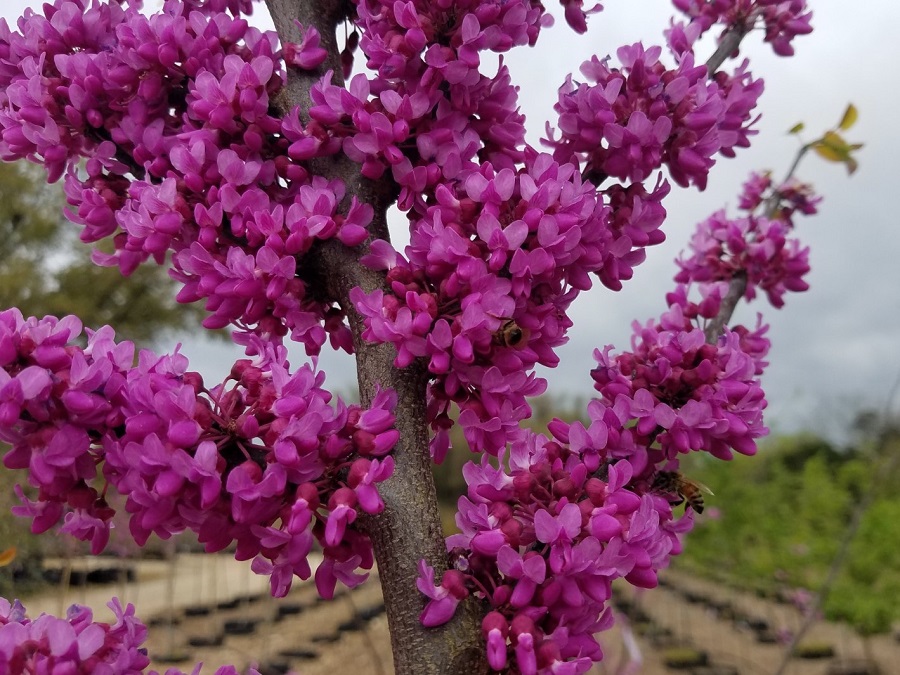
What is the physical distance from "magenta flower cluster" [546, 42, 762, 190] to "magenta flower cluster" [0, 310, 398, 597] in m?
0.37

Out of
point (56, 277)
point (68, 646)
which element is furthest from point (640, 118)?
point (56, 277)

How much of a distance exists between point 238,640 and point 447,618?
4.63m

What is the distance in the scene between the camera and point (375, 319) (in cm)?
70

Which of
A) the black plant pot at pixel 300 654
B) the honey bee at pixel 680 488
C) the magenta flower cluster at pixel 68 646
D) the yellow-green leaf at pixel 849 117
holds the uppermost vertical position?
the yellow-green leaf at pixel 849 117

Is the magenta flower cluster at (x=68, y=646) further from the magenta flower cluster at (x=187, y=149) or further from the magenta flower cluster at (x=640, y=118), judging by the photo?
the magenta flower cluster at (x=640, y=118)

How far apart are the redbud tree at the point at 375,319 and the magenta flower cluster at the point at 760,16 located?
0.23 metres

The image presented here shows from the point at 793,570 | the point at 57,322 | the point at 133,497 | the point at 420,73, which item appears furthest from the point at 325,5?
the point at 793,570

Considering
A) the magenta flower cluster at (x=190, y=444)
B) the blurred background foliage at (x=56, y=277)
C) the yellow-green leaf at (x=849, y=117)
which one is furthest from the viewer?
the blurred background foliage at (x=56, y=277)

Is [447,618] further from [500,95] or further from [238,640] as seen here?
[238,640]

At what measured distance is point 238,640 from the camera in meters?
4.84

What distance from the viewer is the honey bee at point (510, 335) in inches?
27.4

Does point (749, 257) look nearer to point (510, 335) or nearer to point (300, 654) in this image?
point (510, 335)

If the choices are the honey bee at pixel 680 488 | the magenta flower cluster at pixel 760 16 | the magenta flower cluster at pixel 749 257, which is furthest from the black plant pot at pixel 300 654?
the magenta flower cluster at pixel 760 16

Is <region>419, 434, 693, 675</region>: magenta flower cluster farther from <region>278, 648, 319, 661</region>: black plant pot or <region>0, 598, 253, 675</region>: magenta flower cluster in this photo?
<region>278, 648, 319, 661</region>: black plant pot
